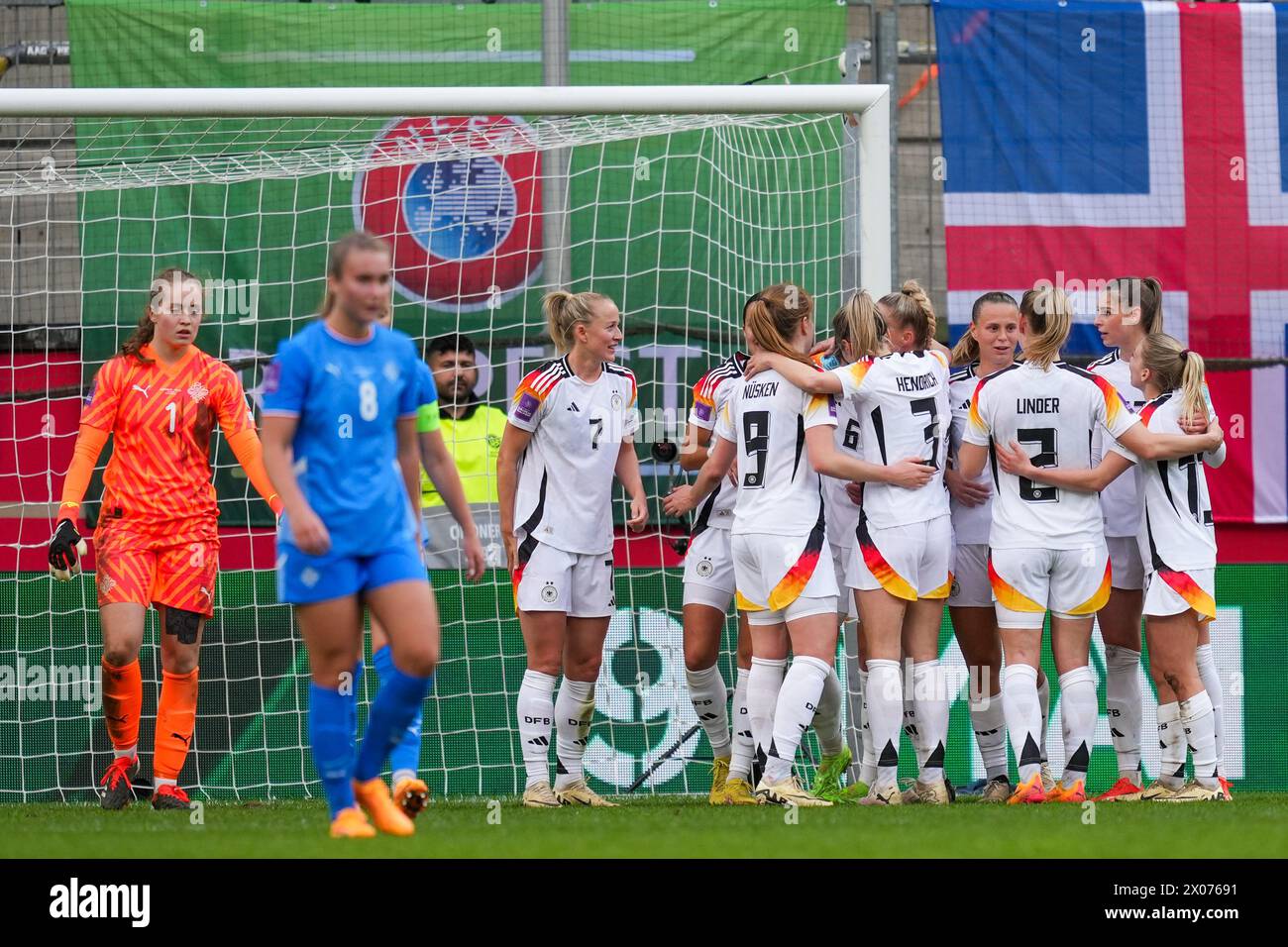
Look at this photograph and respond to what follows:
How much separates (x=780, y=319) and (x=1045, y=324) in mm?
1135

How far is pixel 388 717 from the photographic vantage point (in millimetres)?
5133

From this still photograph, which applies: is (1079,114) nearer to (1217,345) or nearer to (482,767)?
(1217,345)

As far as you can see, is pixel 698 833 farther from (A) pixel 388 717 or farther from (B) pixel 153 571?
(B) pixel 153 571

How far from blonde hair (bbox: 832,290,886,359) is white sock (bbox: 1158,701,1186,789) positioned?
207cm

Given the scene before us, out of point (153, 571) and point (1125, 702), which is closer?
point (153, 571)

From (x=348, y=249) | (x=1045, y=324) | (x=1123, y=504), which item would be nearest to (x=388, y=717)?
(x=348, y=249)

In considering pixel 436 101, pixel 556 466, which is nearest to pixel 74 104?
pixel 436 101

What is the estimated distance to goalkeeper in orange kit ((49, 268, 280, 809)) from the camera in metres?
7.40

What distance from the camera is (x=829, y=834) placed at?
549cm

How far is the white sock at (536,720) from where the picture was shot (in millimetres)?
7512

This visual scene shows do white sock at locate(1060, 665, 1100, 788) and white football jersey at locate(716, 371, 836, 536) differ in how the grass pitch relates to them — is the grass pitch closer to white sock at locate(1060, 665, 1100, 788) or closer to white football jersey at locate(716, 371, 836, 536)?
white sock at locate(1060, 665, 1100, 788)

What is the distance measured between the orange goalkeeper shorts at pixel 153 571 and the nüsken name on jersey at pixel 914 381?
313 centimetres

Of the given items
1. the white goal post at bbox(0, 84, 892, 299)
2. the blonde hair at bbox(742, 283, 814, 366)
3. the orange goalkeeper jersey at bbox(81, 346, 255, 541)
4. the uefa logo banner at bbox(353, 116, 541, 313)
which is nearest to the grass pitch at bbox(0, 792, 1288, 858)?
the orange goalkeeper jersey at bbox(81, 346, 255, 541)

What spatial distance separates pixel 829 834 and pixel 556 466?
2632 mm
